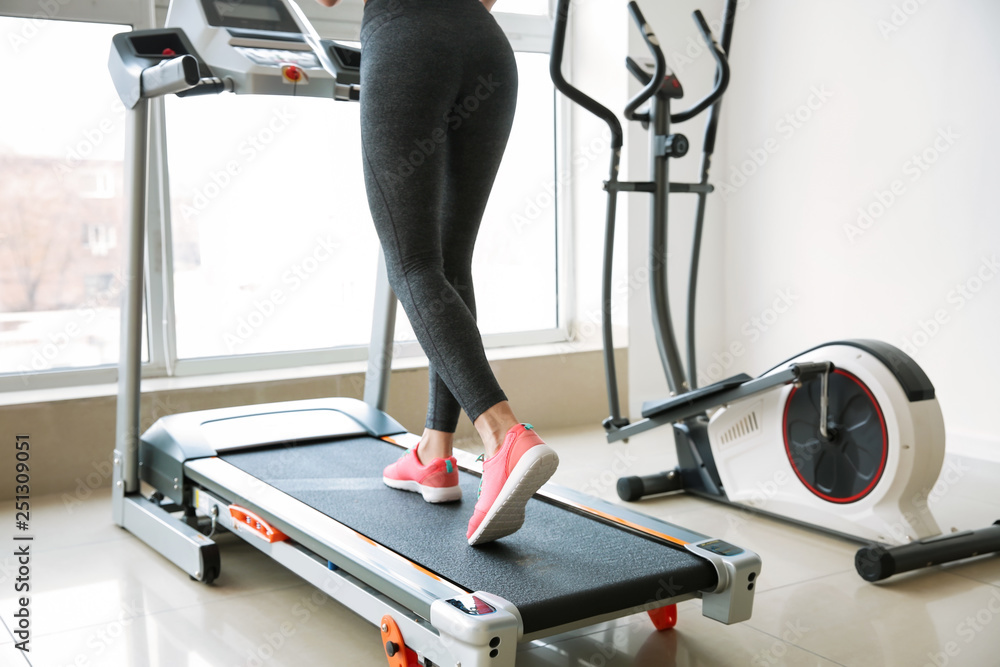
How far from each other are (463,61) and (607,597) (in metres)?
1.00

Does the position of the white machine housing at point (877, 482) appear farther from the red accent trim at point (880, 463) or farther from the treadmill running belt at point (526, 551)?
the treadmill running belt at point (526, 551)

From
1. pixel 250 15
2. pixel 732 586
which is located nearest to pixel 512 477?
pixel 732 586

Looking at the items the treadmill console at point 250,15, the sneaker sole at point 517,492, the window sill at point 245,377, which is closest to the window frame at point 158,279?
the window sill at point 245,377

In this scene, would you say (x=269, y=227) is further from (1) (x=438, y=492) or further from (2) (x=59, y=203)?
(1) (x=438, y=492)

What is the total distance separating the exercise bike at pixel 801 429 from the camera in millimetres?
2230

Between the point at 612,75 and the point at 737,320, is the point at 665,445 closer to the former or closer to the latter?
the point at 737,320

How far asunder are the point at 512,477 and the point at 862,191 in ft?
8.99

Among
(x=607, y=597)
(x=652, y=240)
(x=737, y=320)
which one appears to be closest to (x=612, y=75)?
(x=737, y=320)

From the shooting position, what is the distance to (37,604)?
2.05 metres

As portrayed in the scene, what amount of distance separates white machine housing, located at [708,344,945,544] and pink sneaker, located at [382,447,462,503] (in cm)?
94

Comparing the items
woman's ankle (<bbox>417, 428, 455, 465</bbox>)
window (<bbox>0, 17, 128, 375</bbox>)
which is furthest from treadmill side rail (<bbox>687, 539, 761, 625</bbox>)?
window (<bbox>0, 17, 128, 375</bbox>)

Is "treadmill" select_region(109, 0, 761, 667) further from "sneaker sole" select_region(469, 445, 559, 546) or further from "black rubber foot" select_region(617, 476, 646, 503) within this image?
"black rubber foot" select_region(617, 476, 646, 503)

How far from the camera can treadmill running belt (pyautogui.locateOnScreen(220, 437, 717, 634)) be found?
5.08 feet

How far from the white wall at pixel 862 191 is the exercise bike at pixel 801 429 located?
3.53 ft
